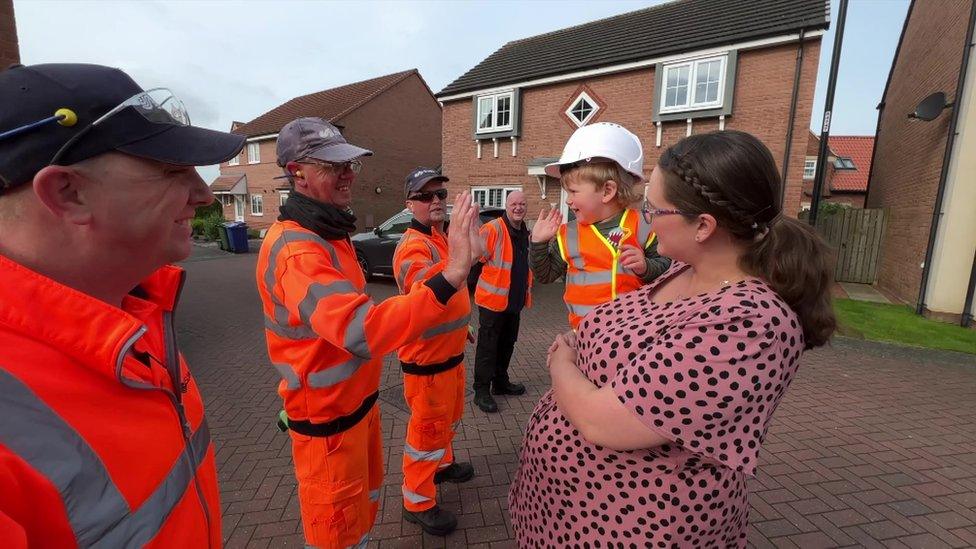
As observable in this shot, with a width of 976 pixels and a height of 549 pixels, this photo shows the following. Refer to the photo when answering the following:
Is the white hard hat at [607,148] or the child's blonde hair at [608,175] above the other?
the white hard hat at [607,148]

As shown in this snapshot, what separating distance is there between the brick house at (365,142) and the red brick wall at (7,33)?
17427 millimetres

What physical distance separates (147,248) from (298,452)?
50.0 inches

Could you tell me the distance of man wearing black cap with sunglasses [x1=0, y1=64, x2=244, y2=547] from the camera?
76 centimetres

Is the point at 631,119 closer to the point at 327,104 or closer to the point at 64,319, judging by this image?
the point at 64,319

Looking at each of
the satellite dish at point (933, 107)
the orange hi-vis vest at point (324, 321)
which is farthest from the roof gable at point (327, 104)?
the orange hi-vis vest at point (324, 321)

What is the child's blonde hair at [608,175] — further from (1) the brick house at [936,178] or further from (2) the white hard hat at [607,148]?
(1) the brick house at [936,178]

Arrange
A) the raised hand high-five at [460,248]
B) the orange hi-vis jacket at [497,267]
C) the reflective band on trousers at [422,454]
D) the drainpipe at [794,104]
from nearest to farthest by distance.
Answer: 1. the raised hand high-five at [460,248]
2. the reflective band on trousers at [422,454]
3. the orange hi-vis jacket at [497,267]
4. the drainpipe at [794,104]

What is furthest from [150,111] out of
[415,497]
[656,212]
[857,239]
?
[857,239]

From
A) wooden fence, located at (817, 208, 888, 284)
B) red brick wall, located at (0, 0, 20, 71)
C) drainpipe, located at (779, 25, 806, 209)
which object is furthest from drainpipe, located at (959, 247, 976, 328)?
red brick wall, located at (0, 0, 20, 71)

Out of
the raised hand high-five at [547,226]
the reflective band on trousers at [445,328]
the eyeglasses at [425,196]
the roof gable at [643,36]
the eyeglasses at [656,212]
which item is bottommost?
the reflective band on trousers at [445,328]

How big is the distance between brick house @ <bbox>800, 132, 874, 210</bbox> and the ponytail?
31453 mm

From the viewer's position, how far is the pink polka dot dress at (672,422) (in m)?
1.12

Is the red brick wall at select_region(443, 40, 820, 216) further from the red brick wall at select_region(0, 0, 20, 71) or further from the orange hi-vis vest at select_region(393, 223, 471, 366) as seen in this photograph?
the red brick wall at select_region(0, 0, 20, 71)

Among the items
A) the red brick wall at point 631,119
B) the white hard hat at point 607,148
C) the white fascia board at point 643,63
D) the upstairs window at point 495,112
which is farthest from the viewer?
the upstairs window at point 495,112
